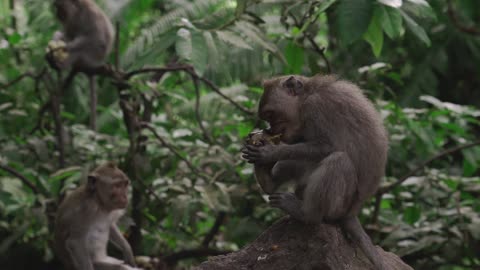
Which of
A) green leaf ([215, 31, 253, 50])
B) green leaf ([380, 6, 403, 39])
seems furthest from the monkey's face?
green leaf ([380, 6, 403, 39])

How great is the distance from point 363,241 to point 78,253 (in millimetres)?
2831

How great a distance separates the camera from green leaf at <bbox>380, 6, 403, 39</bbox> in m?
4.05

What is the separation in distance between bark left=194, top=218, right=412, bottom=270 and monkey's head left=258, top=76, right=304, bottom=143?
59cm

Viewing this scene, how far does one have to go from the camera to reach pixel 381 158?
13.7 ft

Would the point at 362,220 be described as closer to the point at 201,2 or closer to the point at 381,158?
the point at 381,158

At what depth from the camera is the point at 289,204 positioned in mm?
4105

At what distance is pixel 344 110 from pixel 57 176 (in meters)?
2.90

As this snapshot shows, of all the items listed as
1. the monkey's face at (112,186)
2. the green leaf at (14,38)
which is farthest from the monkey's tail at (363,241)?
the green leaf at (14,38)

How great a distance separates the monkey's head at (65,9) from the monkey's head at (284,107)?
19.4ft

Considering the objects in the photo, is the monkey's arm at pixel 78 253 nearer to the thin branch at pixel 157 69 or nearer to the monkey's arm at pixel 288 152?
the thin branch at pixel 157 69

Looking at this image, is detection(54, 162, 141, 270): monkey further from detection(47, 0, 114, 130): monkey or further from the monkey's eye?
detection(47, 0, 114, 130): monkey

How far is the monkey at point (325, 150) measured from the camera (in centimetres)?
402

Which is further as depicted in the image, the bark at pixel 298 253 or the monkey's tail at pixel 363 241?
the monkey's tail at pixel 363 241

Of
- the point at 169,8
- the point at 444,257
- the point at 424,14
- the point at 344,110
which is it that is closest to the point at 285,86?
the point at 344,110
